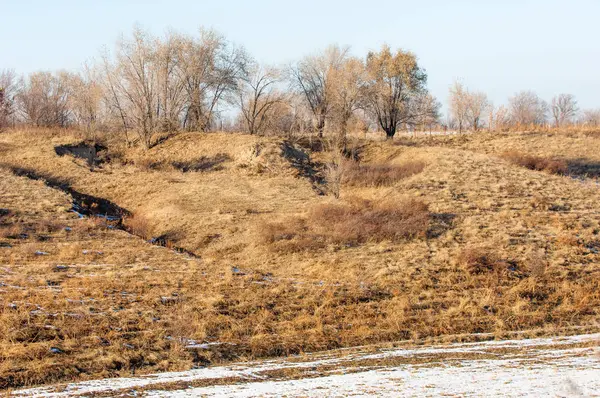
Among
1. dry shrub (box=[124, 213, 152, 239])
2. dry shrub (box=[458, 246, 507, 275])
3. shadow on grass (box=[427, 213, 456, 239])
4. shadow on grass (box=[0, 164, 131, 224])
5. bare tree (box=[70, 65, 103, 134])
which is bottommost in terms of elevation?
dry shrub (box=[458, 246, 507, 275])

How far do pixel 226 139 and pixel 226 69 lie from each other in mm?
10687

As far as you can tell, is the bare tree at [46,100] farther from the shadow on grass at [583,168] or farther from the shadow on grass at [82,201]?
the shadow on grass at [583,168]

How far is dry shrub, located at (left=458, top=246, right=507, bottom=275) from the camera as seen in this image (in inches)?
630

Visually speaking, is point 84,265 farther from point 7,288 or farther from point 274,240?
point 274,240

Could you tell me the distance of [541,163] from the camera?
102 ft

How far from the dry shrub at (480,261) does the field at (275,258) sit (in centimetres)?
6

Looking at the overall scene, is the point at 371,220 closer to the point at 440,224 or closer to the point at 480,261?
the point at 440,224

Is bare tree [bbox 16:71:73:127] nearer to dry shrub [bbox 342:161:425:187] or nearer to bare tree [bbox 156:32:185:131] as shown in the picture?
bare tree [bbox 156:32:185:131]

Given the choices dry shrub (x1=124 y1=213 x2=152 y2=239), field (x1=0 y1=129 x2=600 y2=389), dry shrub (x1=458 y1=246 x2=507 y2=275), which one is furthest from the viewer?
dry shrub (x1=124 y1=213 x2=152 y2=239)

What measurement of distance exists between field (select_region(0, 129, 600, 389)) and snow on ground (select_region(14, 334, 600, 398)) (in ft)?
2.96

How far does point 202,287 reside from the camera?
47.0 ft

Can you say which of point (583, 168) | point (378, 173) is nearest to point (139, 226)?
point (378, 173)

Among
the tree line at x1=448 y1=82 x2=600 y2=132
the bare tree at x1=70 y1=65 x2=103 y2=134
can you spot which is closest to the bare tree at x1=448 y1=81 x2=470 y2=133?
the tree line at x1=448 y1=82 x2=600 y2=132

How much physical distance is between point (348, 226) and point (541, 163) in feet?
55.9
